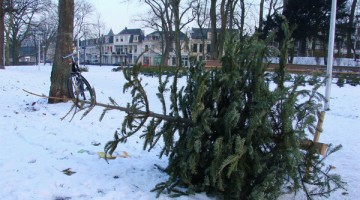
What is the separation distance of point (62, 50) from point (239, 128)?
6.69 metres

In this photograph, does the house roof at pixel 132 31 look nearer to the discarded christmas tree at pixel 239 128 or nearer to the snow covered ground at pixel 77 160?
the snow covered ground at pixel 77 160

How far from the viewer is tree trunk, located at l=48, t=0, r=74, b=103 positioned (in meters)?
8.84

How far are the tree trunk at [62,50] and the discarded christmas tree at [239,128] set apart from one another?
221 inches

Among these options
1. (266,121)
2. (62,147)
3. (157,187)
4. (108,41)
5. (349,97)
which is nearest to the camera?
(266,121)

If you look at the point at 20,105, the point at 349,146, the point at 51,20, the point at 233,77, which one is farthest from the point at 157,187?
the point at 51,20

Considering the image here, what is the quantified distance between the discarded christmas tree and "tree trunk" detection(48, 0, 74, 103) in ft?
18.4

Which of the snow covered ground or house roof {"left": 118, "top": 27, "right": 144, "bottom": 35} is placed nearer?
the snow covered ground

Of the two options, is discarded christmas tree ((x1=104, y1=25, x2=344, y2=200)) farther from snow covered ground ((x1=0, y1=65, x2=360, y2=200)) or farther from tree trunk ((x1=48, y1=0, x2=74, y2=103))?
tree trunk ((x1=48, y1=0, x2=74, y2=103))

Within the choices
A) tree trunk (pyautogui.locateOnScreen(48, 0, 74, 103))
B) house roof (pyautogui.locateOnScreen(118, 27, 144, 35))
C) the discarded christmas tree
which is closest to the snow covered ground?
the discarded christmas tree

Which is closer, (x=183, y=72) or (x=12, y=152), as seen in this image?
(x=183, y=72)

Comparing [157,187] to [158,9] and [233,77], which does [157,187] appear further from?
[158,9]

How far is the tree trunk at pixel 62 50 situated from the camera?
884 centimetres

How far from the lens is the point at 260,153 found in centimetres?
355

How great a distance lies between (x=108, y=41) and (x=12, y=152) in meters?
99.1
